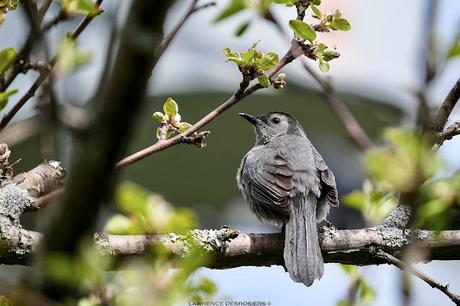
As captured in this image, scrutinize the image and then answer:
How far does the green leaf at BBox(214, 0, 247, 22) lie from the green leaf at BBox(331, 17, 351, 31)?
1191 millimetres

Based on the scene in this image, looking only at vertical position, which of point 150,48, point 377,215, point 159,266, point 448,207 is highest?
point 377,215

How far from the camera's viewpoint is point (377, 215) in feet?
10.2

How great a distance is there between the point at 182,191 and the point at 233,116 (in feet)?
3.23

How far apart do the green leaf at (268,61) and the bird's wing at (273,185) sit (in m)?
1.82

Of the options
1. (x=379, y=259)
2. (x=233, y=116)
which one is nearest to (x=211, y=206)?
(x=233, y=116)

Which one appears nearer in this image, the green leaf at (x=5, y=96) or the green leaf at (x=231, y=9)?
the green leaf at (x=231, y=9)

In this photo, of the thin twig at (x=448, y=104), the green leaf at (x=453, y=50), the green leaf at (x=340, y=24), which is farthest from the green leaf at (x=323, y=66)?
the green leaf at (x=453, y=50)

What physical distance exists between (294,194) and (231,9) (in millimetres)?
3072

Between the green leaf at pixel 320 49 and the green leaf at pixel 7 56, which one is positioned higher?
the green leaf at pixel 320 49

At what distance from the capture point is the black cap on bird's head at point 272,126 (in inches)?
259

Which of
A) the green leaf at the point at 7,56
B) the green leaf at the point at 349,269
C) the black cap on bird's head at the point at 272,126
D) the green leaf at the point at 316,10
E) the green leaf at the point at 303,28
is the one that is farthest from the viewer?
the black cap on bird's head at the point at 272,126

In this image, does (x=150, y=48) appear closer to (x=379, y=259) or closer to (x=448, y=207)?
(x=448, y=207)

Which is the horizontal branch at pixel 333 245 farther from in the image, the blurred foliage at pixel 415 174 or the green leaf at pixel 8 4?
the blurred foliage at pixel 415 174

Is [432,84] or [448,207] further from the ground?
[448,207]
